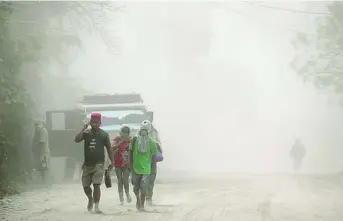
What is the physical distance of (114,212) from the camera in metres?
13.0

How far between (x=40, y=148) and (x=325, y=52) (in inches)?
391

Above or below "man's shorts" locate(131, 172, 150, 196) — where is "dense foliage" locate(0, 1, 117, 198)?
above

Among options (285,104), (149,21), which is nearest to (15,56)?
(149,21)

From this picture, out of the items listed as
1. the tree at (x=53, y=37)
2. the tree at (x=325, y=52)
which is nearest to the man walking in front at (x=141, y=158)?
the tree at (x=53, y=37)

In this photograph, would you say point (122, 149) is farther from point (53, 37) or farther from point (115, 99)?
point (53, 37)

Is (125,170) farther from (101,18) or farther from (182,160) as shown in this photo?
(182,160)

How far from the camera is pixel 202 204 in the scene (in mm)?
14344

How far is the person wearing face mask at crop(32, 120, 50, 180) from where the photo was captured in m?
19.2

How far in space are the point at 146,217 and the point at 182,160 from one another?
23707mm

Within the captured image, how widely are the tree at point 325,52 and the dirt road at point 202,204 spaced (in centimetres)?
557

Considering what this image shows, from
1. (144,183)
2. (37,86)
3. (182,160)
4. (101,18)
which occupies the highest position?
(101,18)

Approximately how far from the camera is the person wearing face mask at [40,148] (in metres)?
19.2

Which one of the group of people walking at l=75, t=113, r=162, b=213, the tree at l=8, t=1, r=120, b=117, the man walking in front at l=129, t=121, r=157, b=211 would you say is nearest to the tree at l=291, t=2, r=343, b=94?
the tree at l=8, t=1, r=120, b=117

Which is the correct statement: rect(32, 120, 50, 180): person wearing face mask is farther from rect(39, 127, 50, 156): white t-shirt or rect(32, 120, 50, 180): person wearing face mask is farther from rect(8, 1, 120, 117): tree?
rect(8, 1, 120, 117): tree
